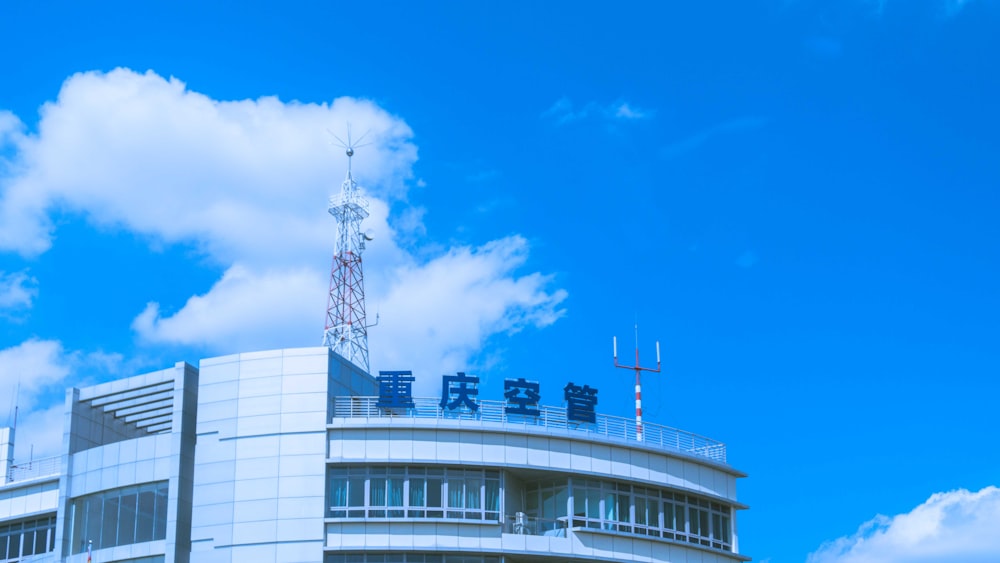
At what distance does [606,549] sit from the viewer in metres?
55.0

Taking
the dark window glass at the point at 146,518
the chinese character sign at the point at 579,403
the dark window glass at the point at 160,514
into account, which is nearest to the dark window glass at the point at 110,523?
the dark window glass at the point at 146,518

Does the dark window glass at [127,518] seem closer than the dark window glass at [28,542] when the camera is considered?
Yes

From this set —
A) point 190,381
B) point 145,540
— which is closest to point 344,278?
point 190,381

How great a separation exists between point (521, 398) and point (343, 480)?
7960 millimetres

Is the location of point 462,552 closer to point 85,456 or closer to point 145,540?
point 145,540

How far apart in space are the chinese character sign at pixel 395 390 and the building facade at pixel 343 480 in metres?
0.09

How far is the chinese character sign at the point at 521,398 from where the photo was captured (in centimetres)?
5491

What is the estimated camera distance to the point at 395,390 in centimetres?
5400

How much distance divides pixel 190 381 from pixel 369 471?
8.72 meters

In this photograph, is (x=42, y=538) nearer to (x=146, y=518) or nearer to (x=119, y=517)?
(x=119, y=517)

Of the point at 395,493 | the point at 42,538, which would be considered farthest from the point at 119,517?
the point at 395,493

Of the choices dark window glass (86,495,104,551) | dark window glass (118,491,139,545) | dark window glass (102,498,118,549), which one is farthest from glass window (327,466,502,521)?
dark window glass (86,495,104,551)

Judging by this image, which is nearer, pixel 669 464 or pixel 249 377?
pixel 249 377

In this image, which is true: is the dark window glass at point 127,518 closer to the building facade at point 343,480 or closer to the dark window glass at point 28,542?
the building facade at point 343,480
